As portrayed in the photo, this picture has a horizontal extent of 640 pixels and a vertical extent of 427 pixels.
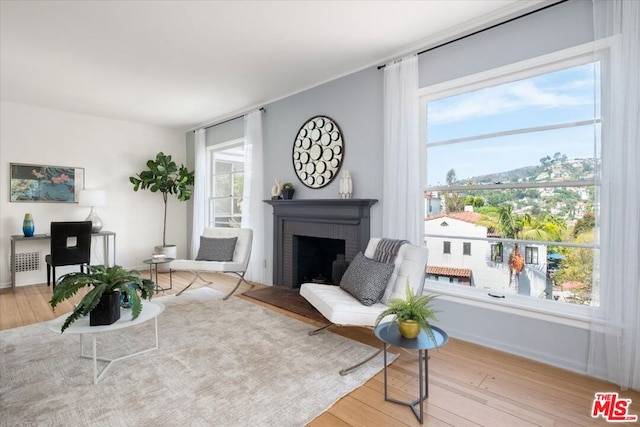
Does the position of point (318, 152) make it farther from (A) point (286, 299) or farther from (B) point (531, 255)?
(B) point (531, 255)

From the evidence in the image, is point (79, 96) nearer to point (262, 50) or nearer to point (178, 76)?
point (178, 76)

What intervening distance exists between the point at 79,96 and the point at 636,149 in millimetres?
5809

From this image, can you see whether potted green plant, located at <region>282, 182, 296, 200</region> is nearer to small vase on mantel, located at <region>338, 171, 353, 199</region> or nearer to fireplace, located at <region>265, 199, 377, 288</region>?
fireplace, located at <region>265, 199, 377, 288</region>

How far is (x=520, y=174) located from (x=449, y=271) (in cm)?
103

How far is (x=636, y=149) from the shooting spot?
78.9 inches

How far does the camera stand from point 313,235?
13.3 feet

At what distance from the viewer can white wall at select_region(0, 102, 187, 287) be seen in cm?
467

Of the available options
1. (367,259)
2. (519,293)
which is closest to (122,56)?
(367,259)

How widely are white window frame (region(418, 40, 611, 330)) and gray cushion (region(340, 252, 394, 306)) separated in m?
0.69

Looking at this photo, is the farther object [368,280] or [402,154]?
[402,154]

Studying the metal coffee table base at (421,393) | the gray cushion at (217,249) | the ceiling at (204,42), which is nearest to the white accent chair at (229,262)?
the gray cushion at (217,249)

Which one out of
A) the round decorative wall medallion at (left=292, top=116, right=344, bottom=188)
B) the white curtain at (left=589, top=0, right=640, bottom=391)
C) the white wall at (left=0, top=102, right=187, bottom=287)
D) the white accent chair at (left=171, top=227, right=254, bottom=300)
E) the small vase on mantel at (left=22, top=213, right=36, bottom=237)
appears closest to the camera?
the white curtain at (left=589, top=0, right=640, bottom=391)

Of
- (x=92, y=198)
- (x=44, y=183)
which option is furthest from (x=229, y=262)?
(x=44, y=183)

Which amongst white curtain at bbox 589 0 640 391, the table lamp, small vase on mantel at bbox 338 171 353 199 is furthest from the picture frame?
white curtain at bbox 589 0 640 391
